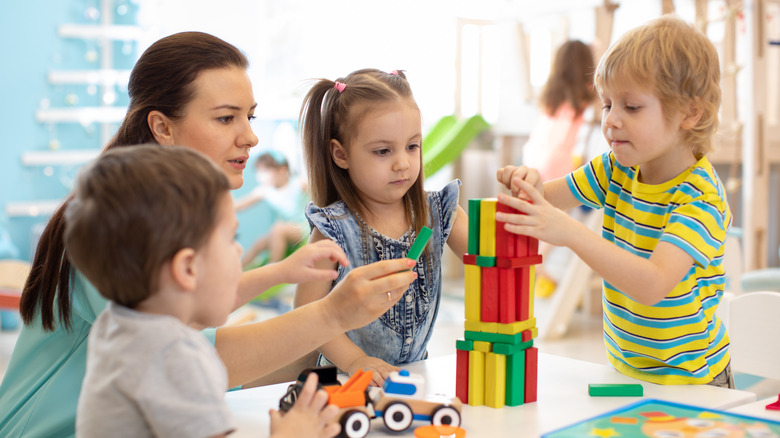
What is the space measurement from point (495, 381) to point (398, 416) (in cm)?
15

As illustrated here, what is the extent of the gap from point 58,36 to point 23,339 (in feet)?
12.6

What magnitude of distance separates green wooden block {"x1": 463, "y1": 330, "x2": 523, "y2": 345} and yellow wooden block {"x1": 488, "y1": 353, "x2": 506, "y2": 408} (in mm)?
18

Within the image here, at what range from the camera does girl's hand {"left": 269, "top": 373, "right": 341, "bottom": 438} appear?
74 cm

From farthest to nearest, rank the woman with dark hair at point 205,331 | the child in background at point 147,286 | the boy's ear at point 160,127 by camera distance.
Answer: the boy's ear at point 160,127 → the woman with dark hair at point 205,331 → the child in background at point 147,286

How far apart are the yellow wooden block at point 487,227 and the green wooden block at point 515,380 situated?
0.13 metres

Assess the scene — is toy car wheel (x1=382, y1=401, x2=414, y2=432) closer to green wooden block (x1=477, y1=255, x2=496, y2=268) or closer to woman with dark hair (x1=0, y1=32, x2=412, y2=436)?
woman with dark hair (x1=0, y1=32, x2=412, y2=436)

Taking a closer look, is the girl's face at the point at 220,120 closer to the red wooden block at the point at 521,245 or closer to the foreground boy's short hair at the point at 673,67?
the red wooden block at the point at 521,245

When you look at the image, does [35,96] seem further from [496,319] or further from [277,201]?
[496,319]

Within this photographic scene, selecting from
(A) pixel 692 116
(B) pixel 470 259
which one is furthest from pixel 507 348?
(A) pixel 692 116

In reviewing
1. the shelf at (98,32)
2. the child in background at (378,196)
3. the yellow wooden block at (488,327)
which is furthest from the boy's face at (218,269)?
the shelf at (98,32)

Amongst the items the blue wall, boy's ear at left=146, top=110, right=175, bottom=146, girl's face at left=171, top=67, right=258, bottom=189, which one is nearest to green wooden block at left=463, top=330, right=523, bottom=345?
girl's face at left=171, top=67, right=258, bottom=189

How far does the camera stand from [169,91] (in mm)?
1138

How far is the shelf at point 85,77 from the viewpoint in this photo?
429 cm

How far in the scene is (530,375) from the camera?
3.02ft
